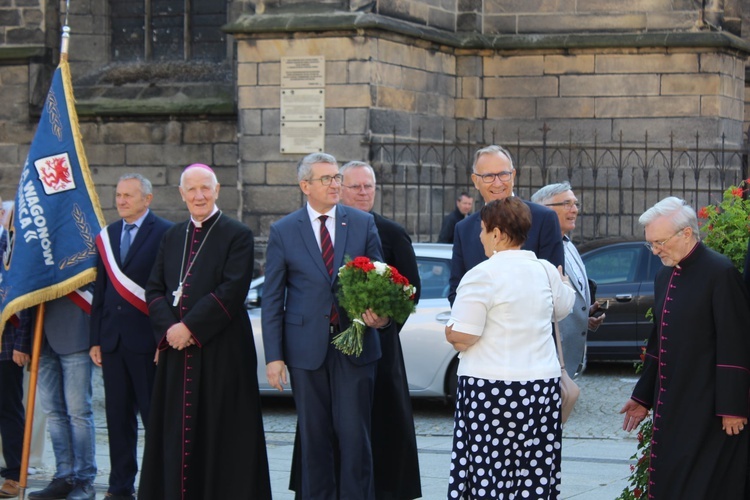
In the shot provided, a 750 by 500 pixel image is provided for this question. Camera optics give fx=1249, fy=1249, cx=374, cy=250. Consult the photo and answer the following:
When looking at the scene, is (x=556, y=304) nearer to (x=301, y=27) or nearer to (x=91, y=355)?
(x=91, y=355)

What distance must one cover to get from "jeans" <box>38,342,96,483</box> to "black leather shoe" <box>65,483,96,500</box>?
32 millimetres

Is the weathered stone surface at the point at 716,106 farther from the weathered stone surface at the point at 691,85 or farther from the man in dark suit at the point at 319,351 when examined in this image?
the man in dark suit at the point at 319,351

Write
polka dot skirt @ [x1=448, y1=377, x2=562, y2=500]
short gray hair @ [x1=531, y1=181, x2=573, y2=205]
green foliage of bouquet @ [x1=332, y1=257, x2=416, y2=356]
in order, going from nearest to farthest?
polka dot skirt @ [x1=448, y1=377, x2=562, y2=500]
green foliage of bouquet @ [x1=332, y1=257, x2=416, y2=356]
short gray hair @ [x1=531, y1=181, x2=573, y2=205]

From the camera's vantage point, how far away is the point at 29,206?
7.90 metres

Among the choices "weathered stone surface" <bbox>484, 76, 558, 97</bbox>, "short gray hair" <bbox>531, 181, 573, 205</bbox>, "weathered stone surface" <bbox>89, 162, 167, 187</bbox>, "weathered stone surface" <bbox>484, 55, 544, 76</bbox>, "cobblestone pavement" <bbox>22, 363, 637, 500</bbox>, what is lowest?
"cobblestone pavement" <bbox>22, 363, 637, 500</bbox>

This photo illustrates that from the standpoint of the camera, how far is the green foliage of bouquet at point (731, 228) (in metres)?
5.89

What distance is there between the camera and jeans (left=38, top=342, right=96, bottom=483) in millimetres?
7605

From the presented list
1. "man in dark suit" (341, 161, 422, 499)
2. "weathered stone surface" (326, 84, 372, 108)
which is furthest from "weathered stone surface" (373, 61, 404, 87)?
"man in dark suit" (341, 161, 422, 499)

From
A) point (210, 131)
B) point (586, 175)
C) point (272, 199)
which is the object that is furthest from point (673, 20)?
point (210, 131)

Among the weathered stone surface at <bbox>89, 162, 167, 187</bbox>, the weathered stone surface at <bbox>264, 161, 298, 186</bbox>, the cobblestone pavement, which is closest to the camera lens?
the cobblestone pavement

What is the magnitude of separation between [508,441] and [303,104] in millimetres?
10296

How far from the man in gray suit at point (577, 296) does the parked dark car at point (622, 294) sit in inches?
216

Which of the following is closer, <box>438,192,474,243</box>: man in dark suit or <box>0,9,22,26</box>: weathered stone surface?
<box>438,192,474,243</box>: man in dark suit

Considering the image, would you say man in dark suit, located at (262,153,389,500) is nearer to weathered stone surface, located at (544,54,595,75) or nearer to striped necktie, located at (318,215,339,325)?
striped necktie, located at (318,215,339,325)
